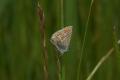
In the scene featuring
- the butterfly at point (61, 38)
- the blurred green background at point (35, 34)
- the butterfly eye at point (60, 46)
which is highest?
the butterfly at point (61, 38)

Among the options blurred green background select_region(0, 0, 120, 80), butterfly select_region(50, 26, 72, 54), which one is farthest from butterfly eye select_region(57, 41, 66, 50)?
blurred green background select_region(0, 0, 120, 80)

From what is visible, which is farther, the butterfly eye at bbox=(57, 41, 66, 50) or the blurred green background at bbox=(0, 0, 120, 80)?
the blurred green background at bbox=(0, 0, 120, 80)

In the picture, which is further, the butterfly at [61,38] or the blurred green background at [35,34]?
the blurred green background at [35,34]

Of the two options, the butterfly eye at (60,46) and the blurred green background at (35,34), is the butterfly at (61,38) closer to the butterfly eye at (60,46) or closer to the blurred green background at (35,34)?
the butterfly eye at (60,46)

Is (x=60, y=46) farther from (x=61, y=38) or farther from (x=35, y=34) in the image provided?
(x=35, y=34)

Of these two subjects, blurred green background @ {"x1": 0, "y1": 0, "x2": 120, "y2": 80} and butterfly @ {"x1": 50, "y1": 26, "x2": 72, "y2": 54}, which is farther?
blurred green background @ {"x1": 0, "y1": 0, "x2": 120, "y2": 80}

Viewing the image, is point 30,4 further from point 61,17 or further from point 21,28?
point 61,17

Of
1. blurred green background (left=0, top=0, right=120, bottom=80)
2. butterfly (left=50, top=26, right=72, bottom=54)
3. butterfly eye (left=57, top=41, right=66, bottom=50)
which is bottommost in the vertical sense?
blurred green background (left=0, top=0, right=120, bottom=80)

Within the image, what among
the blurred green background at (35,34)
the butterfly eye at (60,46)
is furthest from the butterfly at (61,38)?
the blurred green background at (35,34)

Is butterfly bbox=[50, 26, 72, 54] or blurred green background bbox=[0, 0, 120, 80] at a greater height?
butterfly bbox=[50, 26, 72, 54]

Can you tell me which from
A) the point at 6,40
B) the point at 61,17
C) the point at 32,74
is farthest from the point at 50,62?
the point at 61,17

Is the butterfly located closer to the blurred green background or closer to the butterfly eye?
the butterfly eye
